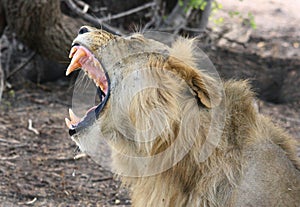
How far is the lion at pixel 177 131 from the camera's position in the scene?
2.73 meters

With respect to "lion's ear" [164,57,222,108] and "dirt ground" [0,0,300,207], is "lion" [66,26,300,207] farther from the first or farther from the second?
"dirt ground" [0,0,300,207]

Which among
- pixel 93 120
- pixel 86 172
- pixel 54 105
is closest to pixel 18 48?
pixel 54 105

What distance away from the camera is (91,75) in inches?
120

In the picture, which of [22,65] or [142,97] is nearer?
[142,97]

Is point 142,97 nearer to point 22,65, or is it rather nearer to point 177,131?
point 177,131

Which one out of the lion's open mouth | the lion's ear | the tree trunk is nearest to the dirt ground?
the tree trunk

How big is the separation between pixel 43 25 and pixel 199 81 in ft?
11.8

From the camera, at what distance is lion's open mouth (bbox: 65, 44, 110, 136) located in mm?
2926

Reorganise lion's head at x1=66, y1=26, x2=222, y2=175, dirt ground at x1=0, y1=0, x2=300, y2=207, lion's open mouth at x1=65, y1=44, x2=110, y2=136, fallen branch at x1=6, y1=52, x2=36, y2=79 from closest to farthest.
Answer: lion's head at x1=66, y1=26, x2=222, y2=175 → lion's open mouth at x1=65, y1=44, x2=110, y2=136 → dirt ground at x1=0, y1=0, x2=300, y2=207 → fallen branch at x1=6, y1=52, x2=36, y2=79

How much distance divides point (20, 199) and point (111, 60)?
1.64 meters

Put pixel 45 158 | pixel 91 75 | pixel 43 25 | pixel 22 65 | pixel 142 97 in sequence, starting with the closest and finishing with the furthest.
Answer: pixel 142 97 → pixel 91 75 → pixel 45 158 → pixel 43 25 → pixel 22 65

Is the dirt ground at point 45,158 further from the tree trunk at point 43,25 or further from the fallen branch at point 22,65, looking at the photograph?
the tree trunk at point 43,25

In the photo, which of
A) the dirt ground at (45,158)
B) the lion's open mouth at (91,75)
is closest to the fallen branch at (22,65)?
the dirt ground at (45,158)

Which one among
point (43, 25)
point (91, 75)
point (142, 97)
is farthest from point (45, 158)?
point (142, 97)
